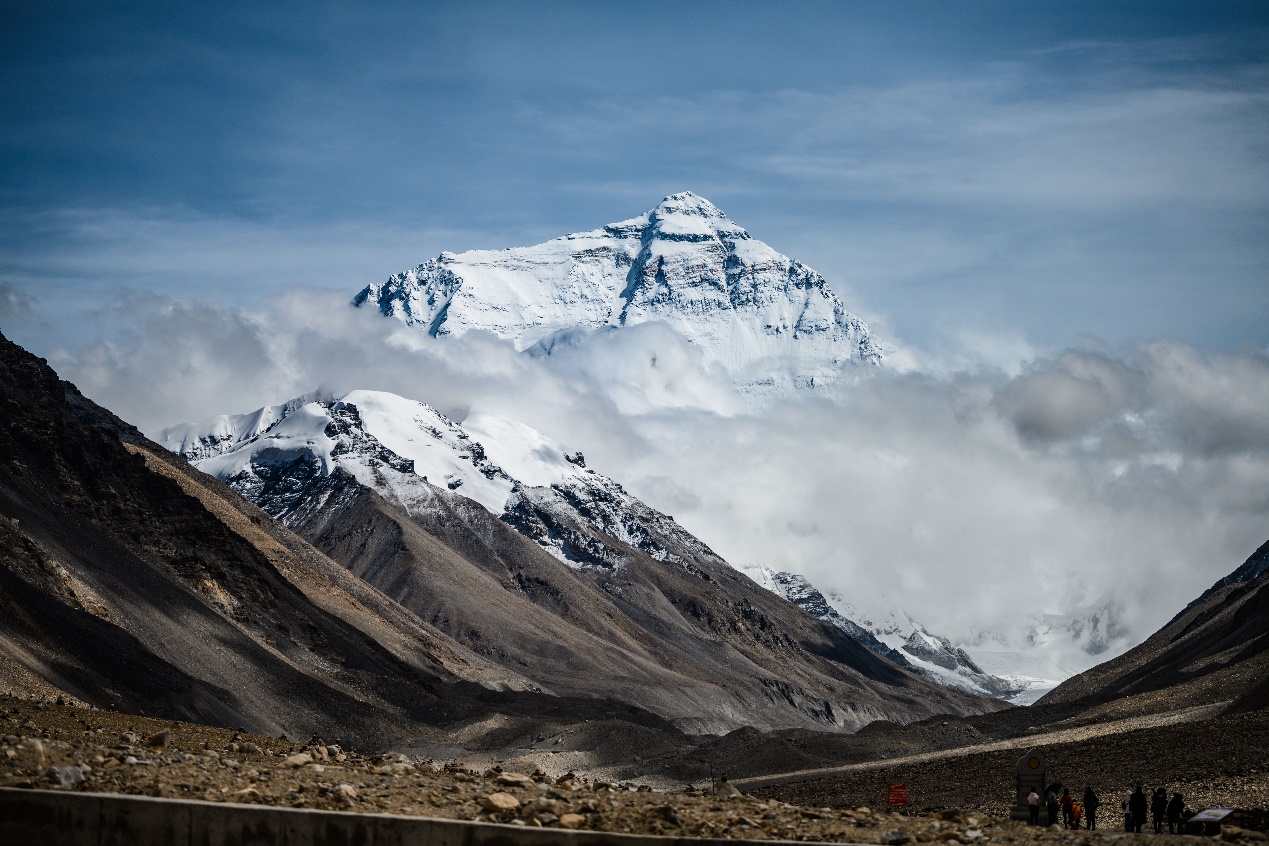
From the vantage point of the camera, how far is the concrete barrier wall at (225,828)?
2453cm

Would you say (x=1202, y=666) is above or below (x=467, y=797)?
above

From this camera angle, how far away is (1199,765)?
61656 millimetres

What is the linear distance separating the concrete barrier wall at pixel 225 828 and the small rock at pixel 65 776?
0.85m

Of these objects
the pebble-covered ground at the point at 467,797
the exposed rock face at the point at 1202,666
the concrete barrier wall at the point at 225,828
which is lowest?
the concrete barrier wall at the point at 225,828

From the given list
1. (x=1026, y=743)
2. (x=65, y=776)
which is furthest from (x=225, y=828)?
(x=1026, y=743)

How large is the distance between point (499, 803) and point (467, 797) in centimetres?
156

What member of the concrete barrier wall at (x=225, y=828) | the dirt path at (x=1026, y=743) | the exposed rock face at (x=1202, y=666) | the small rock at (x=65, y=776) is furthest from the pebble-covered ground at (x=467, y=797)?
the exposed rock face at (x=1202, y=666)

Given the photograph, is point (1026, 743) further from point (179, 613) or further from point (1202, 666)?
point (179, 613)

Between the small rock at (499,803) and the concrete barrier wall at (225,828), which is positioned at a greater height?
the small rock at (499,803)

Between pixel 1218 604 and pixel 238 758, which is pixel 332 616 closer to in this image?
pixel 1218 604

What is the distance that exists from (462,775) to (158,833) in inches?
348

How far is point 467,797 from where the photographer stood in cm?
2780

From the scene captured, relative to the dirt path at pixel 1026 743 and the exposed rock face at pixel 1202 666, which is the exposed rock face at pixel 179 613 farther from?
the exposed rock face at pixel 1202 666

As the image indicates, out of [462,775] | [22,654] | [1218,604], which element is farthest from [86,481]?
[1218,604]
